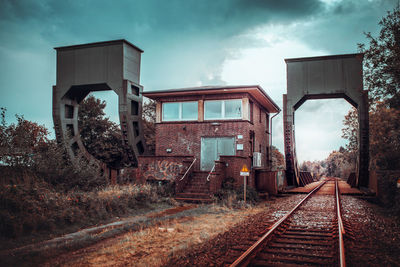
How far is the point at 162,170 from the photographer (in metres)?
20.8

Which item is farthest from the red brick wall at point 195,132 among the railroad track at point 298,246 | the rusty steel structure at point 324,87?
the railroad track at point 298,246

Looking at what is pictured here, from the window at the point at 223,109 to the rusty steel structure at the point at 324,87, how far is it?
4447 mm

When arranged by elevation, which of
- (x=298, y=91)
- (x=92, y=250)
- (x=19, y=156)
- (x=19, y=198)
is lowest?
(x=92, y=250)

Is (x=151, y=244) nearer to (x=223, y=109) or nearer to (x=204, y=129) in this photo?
(x=204, y=129)

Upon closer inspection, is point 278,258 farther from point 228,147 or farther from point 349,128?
point 349,128

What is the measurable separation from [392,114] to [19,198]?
82.1 ft

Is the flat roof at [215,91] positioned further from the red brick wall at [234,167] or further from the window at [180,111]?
the red brick wall at [234,167]

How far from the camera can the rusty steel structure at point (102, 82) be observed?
25797mm

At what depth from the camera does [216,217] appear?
12109 mm

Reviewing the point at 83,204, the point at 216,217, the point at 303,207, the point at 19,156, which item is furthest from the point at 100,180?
the point at 303,207

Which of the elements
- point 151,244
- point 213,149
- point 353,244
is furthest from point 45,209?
point 213,149

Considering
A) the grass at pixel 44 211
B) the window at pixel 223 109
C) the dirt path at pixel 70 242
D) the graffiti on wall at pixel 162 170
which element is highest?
the window at pixel 223 109

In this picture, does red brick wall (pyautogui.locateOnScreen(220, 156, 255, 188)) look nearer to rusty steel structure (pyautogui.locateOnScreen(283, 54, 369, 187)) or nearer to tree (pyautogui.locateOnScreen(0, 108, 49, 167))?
rusty steel structure (pyautogui.locateOnScreen(283, 54, 369, 187))

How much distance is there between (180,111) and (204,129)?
2079 mm
